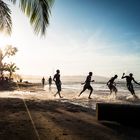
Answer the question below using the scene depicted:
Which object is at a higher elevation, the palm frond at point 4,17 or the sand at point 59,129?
the palm frond at point 4,17

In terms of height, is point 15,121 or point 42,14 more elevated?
point 42,14

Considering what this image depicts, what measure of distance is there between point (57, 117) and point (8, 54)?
5527 cm

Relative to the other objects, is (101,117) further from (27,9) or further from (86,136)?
(27,9)

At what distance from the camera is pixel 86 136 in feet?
21.9

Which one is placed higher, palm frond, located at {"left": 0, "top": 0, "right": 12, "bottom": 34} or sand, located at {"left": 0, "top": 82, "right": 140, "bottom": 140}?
palm frond, located at {"left": 0, "top": 0, "right": 12, "bottom": 34}

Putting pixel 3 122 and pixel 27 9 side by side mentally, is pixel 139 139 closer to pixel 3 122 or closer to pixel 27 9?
pixel 3 122

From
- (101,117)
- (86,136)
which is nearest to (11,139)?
(86,136)

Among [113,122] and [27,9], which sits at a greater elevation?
[27,9]

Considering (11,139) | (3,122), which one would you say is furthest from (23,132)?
(3,122)

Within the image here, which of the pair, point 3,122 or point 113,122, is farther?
point 113,122

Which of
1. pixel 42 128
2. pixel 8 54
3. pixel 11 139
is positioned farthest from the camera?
pixel 8 54

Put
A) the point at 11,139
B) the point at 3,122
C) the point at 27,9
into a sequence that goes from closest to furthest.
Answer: the point at 11,139 → the point at 3,122 → the point at 27,9

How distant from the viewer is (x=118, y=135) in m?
6.96

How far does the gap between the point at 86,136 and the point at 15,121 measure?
7.53ft
